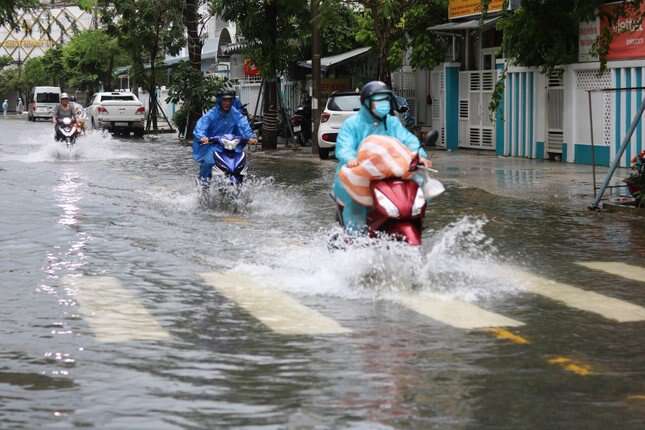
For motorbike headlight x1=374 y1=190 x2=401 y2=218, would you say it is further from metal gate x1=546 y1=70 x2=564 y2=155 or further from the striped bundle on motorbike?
metal gate x1=546 y1=70 x2=564 y2=155

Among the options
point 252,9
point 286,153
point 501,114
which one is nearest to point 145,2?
point 252,9

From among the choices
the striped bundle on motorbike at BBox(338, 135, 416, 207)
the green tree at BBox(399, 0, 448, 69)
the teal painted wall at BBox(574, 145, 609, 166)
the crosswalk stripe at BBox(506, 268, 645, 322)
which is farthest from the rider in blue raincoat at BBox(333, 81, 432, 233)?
the green tree at BBox(399, 0, 448, 69)

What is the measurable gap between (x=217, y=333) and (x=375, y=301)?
5.23ft

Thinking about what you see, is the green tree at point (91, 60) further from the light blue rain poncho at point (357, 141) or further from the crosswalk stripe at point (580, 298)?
the crosswalk stripe at point (580, 298)

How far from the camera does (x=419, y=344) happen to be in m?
8.08

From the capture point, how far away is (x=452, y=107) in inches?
1296

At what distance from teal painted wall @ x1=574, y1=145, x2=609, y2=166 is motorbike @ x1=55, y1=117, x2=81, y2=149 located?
40.3ft

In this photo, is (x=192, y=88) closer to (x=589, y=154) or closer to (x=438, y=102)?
(x=438, y=102)

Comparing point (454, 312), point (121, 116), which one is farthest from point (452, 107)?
point (454, 312)

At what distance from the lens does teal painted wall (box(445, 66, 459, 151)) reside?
32.8m

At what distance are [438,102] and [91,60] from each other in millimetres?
41106

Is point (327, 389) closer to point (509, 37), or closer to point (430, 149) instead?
point (509, 37)

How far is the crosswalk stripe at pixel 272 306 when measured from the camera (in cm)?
865

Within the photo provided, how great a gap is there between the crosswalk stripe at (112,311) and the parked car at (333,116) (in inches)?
732
